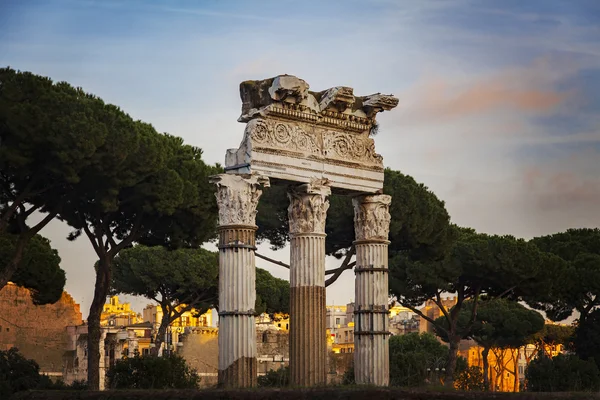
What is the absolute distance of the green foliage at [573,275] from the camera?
4534 cm

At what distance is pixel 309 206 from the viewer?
2398cm

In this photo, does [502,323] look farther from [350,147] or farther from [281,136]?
[281,136]

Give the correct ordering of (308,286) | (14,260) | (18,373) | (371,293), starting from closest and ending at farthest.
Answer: (308,286)
(371,293)
(18,373)
(14,260)

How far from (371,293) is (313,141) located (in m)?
3.60

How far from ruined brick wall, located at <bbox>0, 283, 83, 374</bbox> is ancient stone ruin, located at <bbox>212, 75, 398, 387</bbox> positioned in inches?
1562

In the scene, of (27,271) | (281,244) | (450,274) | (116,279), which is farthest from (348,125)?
(116,279)

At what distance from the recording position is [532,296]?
4281 cm

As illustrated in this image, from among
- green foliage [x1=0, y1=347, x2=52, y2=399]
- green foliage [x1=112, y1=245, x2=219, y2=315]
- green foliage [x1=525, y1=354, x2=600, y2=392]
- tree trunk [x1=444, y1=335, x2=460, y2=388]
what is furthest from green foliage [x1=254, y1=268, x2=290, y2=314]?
green foliage [x1=0, y1=347, x2=52, y2=399]

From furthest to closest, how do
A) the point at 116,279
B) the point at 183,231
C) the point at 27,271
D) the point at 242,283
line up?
the point at 116,279 → the point at 27,271 → the point at 183,231 → the point at 242,283

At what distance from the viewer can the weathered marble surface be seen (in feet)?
76.6

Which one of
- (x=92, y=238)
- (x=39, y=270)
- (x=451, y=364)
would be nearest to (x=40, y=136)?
(x=92, y=238)

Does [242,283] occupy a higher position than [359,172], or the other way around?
[359,172]

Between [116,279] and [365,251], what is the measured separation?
25.8 meters

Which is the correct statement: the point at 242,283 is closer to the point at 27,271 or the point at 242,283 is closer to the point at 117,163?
Answer: the point at 117,163
